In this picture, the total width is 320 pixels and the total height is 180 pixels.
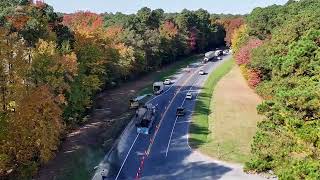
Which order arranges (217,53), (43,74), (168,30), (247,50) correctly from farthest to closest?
(217,53) → (168,30) → (247,50) → (43,74)

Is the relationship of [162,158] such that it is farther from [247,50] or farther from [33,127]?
[247,50]

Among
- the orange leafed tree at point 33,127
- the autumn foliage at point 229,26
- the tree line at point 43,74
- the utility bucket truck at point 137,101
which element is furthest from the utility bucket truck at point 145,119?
the autumn foliage at point 229,26

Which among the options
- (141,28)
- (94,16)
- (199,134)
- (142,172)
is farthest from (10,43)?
(141,28)

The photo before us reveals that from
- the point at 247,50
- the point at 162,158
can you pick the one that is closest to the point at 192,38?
the point at 247,50

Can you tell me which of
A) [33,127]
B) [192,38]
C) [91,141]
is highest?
[192,38]

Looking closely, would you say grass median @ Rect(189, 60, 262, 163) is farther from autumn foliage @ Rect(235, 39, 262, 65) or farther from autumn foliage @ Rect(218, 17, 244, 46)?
autumn foliage @ Rect(218, 17, 244, 46)

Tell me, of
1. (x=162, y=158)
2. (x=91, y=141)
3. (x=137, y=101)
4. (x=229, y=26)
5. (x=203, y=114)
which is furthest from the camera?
(x=229, y=26)

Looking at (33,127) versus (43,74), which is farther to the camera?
(43,74)

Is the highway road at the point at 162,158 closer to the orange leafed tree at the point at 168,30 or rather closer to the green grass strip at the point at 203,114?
the green grass strip at the point at 203,114
